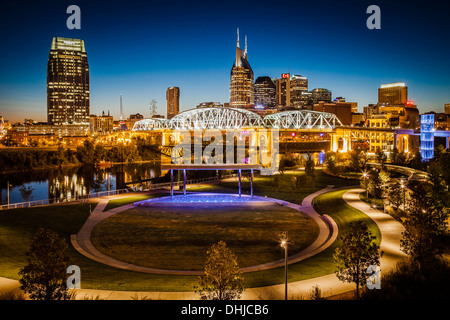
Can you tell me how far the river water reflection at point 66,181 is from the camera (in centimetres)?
5909

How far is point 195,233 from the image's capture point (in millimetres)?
27328

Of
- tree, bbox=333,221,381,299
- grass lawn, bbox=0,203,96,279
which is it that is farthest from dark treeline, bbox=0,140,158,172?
tree, bbox=333,221,381,299

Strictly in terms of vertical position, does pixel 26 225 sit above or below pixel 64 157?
below

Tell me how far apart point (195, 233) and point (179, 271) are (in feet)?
25.8

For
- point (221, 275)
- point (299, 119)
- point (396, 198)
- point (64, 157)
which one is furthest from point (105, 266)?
point (299, 119)

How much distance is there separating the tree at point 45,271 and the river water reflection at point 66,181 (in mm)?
41314

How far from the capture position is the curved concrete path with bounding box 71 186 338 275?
1986cm

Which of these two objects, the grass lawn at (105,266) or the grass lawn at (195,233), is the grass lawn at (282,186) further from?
the grass lawn at (195,233)

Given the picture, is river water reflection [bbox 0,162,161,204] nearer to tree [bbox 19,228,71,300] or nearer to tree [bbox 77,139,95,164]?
tree [bbox 77,139,95,164]

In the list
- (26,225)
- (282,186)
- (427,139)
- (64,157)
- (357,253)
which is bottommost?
(26,225)

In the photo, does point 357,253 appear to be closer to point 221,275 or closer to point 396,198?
point 221,275
